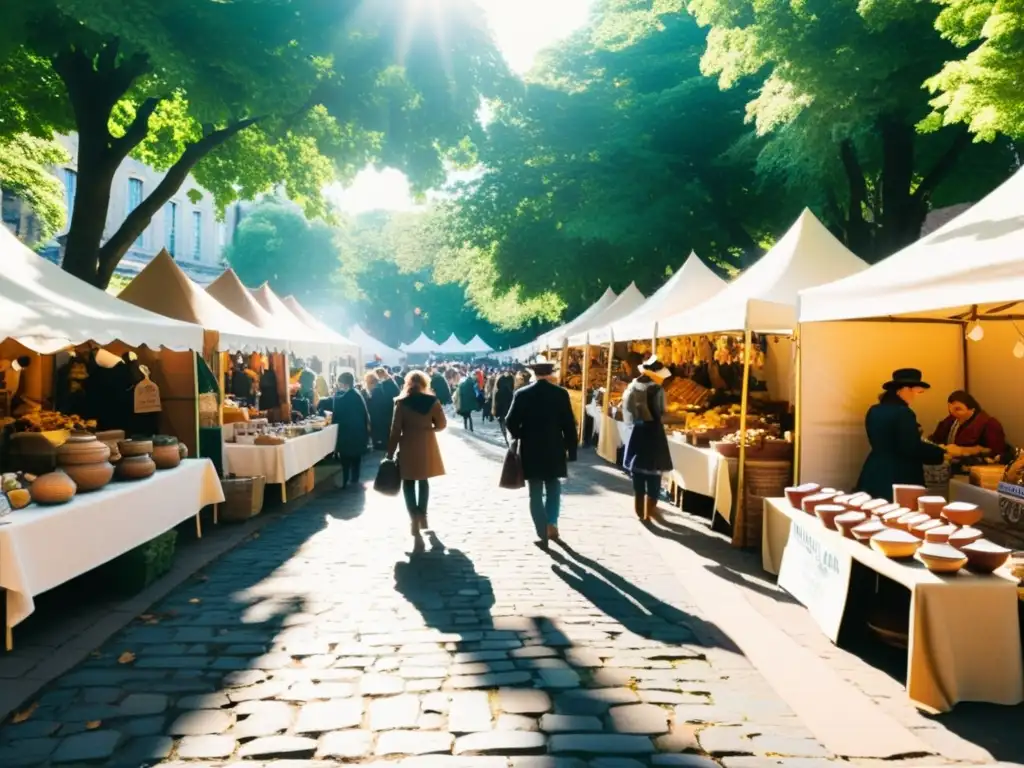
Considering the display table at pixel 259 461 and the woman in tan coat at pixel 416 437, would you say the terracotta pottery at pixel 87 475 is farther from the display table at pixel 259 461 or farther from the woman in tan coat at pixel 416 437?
the display table at pixel 259 461

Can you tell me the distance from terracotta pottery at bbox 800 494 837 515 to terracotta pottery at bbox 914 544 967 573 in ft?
5.00

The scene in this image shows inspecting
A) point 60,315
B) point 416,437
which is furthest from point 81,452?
point 416,437

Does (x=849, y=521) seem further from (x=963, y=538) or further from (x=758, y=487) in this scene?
(x=758, y=487)

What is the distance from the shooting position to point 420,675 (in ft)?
15.2

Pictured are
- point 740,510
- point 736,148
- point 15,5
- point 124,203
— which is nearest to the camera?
point 740,510

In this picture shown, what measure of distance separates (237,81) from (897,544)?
9.40 meters

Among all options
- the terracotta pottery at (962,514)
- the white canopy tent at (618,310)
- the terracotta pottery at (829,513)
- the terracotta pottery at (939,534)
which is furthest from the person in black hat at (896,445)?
the white canopy tent at (618,310)

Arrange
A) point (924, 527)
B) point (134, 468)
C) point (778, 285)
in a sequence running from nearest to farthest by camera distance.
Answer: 1. point (924, 527)
2. point (134, 468)
3. point (778, 285)

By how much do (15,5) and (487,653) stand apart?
884cm

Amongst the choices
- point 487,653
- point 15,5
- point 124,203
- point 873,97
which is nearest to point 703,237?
point 873,97

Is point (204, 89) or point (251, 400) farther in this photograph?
point (251, 400)

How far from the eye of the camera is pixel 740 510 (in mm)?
8078

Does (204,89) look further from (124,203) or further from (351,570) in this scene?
(124,203)

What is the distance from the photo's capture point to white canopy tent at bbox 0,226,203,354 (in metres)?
5.66
